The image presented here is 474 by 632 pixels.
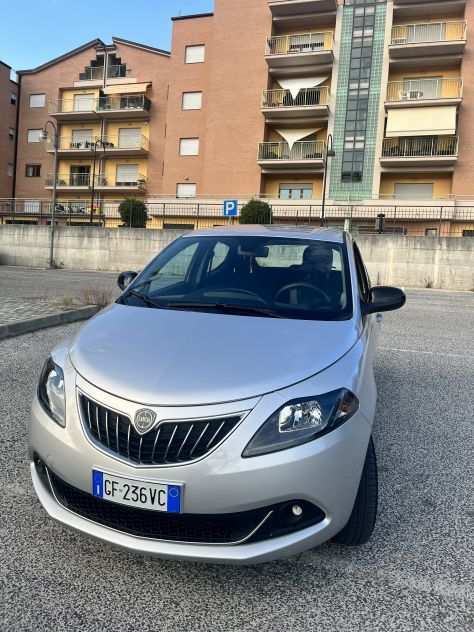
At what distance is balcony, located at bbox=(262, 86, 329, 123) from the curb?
28689 millimetres

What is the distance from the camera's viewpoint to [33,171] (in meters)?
44.2

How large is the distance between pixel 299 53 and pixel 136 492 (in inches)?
1433

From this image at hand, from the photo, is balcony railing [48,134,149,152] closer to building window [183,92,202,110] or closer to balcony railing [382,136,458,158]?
building window [183,92,202,110]

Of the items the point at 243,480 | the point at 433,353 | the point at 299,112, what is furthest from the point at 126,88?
the point at 243,480

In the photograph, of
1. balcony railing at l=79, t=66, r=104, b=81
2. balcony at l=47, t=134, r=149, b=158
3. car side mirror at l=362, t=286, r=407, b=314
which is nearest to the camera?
car side mirror at l=362, t=286, r=407, b=314

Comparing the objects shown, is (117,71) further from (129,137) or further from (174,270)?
(174,270)

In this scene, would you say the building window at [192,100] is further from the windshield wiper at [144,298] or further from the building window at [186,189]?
the windshield wiper at [144,298]

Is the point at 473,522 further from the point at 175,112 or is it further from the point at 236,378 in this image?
the point at 175,112

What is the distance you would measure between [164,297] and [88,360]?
977 millimetres

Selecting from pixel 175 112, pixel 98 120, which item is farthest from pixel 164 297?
pixel 98 120

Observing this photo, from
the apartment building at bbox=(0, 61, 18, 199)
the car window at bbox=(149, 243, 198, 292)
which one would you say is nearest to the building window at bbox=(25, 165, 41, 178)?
the apartment building at bbox=(0, 61, 18, 199)

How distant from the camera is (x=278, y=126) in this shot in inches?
1395

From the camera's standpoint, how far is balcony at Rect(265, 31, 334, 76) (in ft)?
110

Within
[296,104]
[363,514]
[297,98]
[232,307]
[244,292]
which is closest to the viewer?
[363,514]
